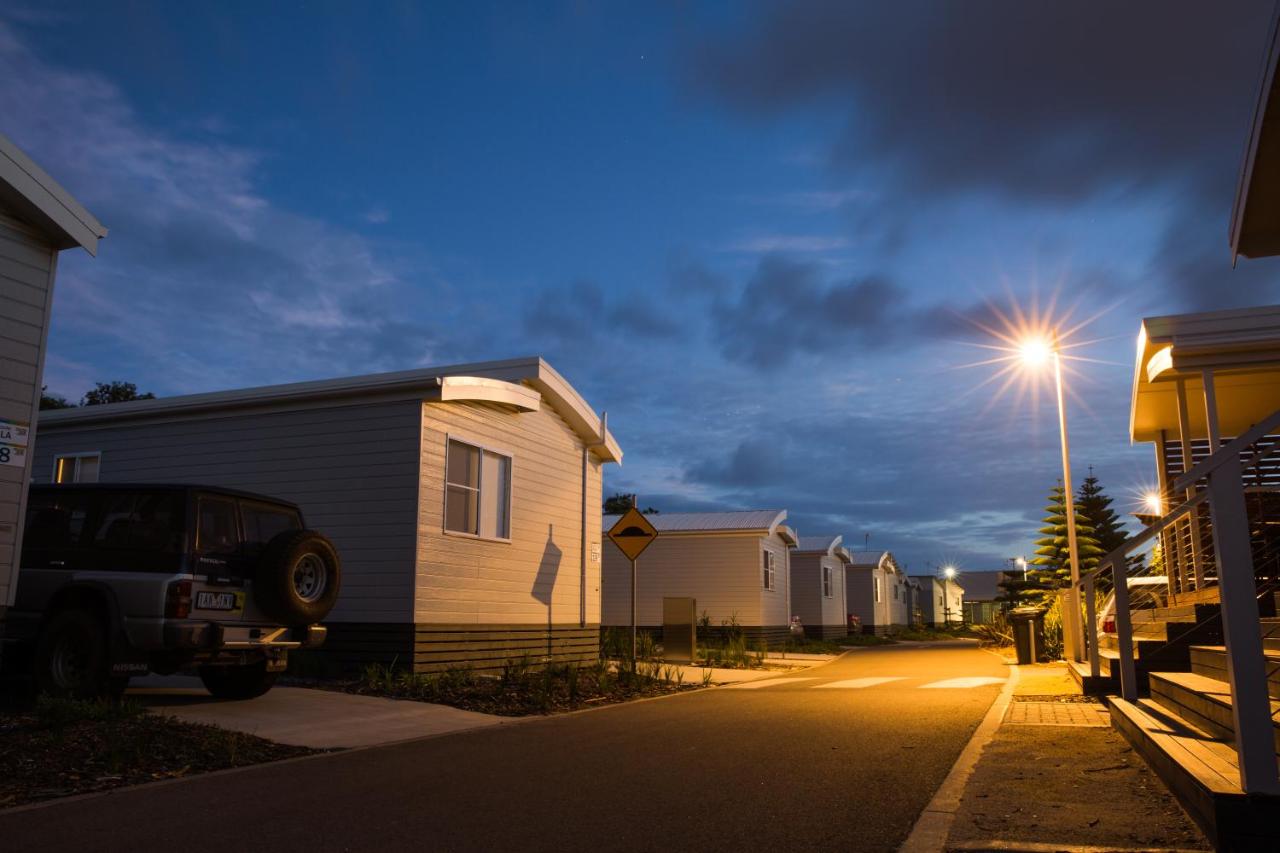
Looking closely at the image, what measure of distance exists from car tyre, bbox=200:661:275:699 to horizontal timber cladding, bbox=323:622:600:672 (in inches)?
114

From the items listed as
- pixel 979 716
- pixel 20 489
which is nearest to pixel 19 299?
pixel 20 489

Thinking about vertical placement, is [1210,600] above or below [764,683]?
above

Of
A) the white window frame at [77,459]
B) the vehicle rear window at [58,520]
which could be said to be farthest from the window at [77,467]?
the vehicle rear window at [58,520]

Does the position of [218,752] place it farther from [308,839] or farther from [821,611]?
[821,611]

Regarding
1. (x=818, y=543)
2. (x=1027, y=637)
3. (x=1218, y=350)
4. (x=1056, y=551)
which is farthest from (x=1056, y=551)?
(x=1218, y=350)

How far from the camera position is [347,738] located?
9.34 m

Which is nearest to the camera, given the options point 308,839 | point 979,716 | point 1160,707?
point 308,839

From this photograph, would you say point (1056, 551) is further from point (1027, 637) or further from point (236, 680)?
point (236, 680)

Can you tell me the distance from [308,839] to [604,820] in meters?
1.58

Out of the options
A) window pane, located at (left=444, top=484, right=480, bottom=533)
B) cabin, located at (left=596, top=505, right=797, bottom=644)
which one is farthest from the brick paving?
cabin, located at (left=596, top=505, right=797, bottom=644)

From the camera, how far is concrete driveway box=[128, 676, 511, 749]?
9334 mm

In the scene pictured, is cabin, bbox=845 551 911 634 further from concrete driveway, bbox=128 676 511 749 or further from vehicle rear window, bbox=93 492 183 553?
vehicle rear window, bbox=93 492 183 553

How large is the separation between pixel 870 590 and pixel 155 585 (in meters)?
45.9

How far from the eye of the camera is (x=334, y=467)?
15031mm
